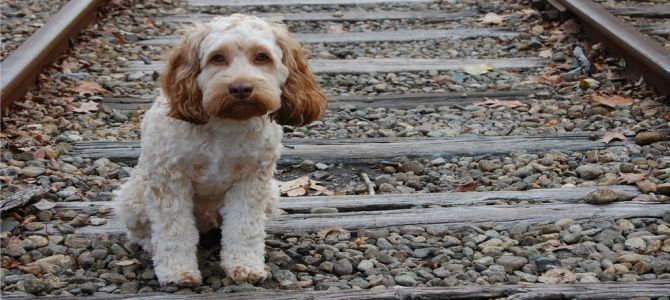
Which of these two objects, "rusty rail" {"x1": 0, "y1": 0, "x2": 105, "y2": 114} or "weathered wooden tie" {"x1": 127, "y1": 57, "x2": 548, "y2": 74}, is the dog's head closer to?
"rusty rail" {"x1": 0, "y1": 0, "x2": 105, "y2": 114}

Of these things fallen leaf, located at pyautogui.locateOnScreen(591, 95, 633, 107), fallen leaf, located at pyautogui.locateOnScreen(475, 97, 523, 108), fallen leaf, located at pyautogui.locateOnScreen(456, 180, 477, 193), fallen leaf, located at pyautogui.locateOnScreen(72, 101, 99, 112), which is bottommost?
fallen leaf, located at pyautogui.locateOnScreen(72, 101, 99, 112)

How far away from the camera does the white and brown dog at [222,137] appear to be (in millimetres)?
3906

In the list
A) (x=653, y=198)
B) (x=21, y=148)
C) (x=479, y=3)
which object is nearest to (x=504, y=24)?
(x=479, y=3)

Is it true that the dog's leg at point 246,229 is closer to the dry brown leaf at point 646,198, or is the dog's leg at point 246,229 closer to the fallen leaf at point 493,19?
the dry brown leaf at point 646,198

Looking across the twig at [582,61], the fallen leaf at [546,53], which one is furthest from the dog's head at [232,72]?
the fallen leaf at [546,53]

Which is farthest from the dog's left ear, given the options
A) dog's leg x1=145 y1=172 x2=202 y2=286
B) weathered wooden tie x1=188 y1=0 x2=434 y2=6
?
weathered wooden tie x1=188 y1=0 x2=434 y2=6

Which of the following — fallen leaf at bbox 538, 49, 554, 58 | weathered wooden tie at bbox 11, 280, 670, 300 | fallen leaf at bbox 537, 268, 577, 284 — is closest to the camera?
weathered wooden tie at bbox 11, 280, 670, 300

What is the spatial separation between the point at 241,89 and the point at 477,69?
4.37 meters

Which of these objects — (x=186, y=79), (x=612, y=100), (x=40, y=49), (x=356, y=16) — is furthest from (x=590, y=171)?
(x=356, y=16)

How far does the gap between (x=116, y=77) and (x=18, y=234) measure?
125 inches

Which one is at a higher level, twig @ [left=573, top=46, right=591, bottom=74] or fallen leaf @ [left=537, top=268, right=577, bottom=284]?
twig @ [left=573, top=46, right=591, bottom=74]

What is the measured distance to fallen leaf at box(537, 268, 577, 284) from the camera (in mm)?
4062

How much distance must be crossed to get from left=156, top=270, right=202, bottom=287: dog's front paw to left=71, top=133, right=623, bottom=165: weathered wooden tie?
70.2 inches

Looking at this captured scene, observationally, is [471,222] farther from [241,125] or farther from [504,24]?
[504,24]
